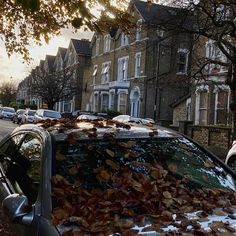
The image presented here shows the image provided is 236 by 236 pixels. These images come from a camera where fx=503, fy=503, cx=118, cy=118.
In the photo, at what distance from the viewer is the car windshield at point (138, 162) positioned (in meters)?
3.93

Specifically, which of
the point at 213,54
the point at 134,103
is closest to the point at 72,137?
the point at 213,54

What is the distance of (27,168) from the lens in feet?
14.2

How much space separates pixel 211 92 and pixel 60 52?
1723 inches

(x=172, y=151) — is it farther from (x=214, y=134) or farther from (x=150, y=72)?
(x=150, y=72)

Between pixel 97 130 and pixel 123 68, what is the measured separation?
145 feet

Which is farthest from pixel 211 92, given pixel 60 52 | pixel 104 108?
pixel 60 52

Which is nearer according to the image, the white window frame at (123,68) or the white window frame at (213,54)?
the white window frame at (213,54)

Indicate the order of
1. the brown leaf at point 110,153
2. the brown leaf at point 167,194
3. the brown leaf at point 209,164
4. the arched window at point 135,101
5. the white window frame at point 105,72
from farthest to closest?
the white window frame at point 105,72 < the arched window at point 135,101 < the brown leaf at point 209,164 < the brown leaf at point 110,153 < the brown leaf at point 167,194

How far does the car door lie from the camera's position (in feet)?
11.4

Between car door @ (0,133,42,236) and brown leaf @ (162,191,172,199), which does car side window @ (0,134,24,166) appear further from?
brown leaf @ (162,191,172,199)

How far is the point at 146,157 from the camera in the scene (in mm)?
4238

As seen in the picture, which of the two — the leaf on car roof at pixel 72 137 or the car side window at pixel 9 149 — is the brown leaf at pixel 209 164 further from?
the car side window at pixel 9 149

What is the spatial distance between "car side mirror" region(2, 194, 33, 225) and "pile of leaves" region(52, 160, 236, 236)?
21 centimetres

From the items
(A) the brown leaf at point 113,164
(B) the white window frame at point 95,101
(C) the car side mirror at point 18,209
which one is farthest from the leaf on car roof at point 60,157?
(B) the white window frame at point 95,101
